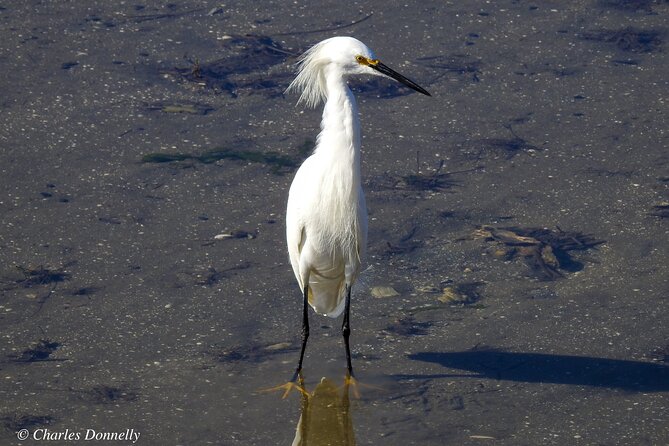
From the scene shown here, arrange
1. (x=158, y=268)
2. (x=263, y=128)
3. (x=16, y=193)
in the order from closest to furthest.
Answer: (x=158, y=268)
(x=16, y=193)
(x=263, y=128)

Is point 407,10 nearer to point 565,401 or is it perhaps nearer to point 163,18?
point 163,18

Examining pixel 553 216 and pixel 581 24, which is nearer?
pixel 553 216

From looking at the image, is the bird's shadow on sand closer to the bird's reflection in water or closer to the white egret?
the bird's reflection in water

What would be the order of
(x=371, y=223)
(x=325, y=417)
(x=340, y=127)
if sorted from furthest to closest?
(x=371, y=223) < (x=325, y=417) < (x=340, y=127)

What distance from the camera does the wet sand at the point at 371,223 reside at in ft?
15.7

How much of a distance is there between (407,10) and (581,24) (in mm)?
1537

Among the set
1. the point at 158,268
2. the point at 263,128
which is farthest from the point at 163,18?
the point at 158,268

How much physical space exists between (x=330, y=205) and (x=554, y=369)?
4.68ft

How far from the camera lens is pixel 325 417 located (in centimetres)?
480

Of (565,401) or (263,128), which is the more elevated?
(263,128)

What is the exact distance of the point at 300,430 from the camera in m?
4.66

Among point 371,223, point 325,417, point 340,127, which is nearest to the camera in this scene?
point 340,127

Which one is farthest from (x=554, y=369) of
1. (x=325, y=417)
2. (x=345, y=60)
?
(x=345, y=60)

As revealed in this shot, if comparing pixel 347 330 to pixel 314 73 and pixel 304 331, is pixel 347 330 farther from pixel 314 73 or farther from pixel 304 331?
pixel 314 73
